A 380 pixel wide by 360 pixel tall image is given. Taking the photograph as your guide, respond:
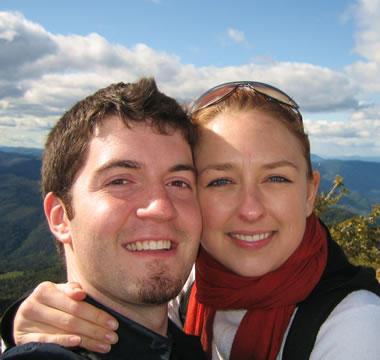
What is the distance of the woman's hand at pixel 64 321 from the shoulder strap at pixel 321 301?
1.37m

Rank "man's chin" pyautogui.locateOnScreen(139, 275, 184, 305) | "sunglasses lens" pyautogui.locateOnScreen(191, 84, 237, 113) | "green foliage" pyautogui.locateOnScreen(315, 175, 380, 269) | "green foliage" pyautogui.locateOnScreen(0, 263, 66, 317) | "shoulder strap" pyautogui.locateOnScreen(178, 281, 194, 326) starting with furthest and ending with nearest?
"green foliage" pyautogui.locateOnScreen(0, 263, 66, 317), "green foliage" pyautogui.locateOnScreen(315, 175, 380, 269), "shoulder strap" pyautogui.locateOnScreen(178, 281, 194, 326), "sunglasses lens" pyautogui.locateOnScreen(191, 84, 237, 113), "man's chin" pyautogui.locateOnScreen(139, 275, 184, 305)

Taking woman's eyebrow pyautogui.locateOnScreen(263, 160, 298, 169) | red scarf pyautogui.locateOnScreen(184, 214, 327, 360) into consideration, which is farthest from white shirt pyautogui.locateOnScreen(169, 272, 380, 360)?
woman's eyebrow pyautogui.locateOnScreen(263, 160, 298, 169)

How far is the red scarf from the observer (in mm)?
2994

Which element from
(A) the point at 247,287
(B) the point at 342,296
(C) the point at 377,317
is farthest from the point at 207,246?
(C) the point at 377,317

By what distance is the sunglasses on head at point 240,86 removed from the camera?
3578 mm

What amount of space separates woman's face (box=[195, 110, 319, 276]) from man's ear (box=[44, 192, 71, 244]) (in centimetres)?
130

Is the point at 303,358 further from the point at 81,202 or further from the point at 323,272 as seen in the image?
the point at 81,202

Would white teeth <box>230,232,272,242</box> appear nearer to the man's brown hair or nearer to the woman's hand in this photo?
the man's brown hair

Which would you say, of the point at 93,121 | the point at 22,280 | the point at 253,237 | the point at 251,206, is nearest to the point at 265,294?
the point at 253,237

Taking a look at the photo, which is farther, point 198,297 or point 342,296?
point 198,297

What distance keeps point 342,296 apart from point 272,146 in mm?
1394

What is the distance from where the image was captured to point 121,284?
2.80 m

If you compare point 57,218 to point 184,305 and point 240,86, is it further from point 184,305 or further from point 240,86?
point 240,86

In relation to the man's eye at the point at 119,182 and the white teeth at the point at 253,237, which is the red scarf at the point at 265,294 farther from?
the man's eye at the point at 119,182
